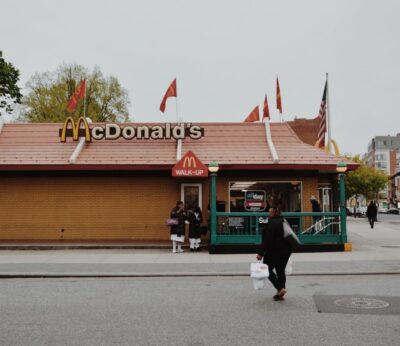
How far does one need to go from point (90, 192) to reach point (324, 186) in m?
9.49

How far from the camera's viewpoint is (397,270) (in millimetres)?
11195

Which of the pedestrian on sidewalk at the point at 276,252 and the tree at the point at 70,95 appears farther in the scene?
the tree at the point at 70,95

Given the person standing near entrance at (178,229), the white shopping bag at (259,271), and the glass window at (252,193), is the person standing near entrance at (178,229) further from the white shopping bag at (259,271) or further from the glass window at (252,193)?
the white shopping bag at (259,271)

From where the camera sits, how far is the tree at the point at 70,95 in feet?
147

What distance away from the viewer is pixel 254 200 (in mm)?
18141

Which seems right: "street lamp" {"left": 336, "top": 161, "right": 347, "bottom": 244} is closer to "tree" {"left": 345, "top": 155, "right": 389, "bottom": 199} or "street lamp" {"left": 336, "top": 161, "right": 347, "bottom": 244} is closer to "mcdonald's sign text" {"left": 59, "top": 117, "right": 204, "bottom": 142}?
"mcdonald's sign text" {"left": 59, "top": 117, "right": 204, "bottom": 142}

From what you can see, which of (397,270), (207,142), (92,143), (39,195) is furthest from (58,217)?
(397,270)

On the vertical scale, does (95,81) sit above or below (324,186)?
above

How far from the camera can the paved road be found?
5.82m

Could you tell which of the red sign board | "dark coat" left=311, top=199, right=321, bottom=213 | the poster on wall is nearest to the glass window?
the poster on wall

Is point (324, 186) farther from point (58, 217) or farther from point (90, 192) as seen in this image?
point (58, 217)

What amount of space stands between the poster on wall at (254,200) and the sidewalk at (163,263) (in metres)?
3.23

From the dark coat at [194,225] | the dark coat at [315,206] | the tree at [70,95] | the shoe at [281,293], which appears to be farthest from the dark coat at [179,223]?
the tree at [70,95]

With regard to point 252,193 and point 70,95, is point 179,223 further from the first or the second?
point 70,95
